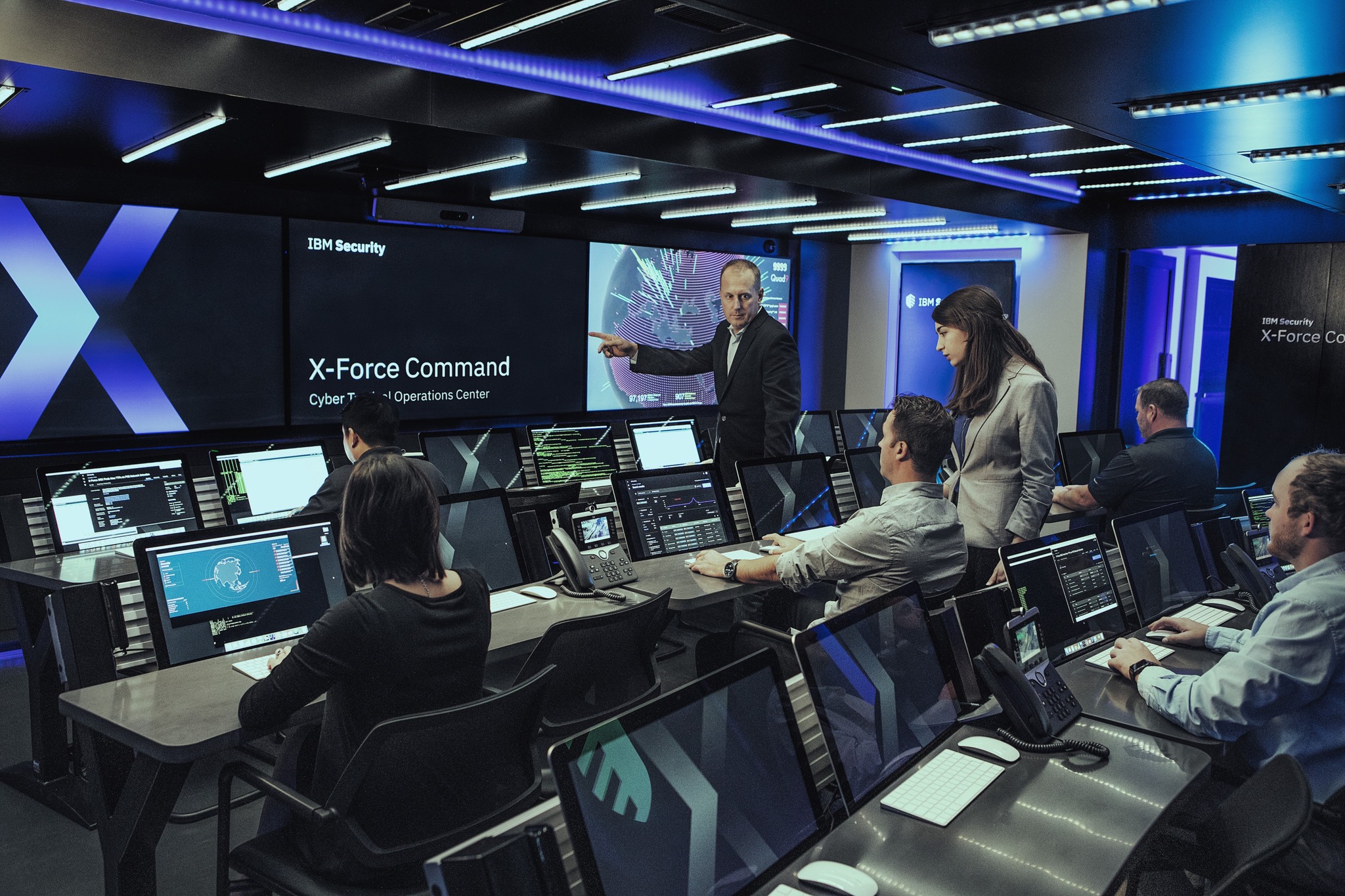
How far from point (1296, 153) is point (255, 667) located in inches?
214

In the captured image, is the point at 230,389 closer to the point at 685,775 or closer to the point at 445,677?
the point at 445,677

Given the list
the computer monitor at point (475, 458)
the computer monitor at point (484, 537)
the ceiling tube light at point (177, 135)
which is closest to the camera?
the computer monitor at point (484, 537)

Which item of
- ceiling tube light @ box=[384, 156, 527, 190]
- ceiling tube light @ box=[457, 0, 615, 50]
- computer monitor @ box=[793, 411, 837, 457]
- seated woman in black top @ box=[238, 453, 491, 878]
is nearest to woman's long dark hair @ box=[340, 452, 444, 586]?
seated woman in black top @ box=[238, 453, 491, 878]

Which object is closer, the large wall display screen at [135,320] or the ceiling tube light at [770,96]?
the ceiling tube light at [770,96]

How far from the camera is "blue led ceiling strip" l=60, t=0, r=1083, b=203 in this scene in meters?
4.01

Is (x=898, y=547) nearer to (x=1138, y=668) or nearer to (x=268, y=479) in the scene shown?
(x=1138, y=668)

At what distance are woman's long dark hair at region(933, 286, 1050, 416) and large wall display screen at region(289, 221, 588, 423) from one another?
5042 millimetres

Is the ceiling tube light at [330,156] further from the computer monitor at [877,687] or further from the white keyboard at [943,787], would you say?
the white keyboard at [943,787]

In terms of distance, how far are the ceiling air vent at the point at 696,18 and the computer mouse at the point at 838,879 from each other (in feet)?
10.8

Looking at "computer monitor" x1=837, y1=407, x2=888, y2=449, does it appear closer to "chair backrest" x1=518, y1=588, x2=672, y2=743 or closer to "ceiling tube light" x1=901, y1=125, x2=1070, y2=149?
"ceiling tube light" x1=901, y1=125, x2=1070, y2=149

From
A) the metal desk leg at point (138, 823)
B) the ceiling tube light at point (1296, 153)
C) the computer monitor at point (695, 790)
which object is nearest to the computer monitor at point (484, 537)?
the metal desk leg at point (138, 823)

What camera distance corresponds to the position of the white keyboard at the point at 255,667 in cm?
253

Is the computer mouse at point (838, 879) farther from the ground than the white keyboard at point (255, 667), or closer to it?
farther from the ground

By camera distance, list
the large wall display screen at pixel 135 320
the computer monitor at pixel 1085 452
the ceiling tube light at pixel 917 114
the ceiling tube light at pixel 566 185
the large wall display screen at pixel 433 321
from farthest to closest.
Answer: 1. the large wall display screen at pixel 433 321
2. the ceiling tube light at pixel 566 185
3. the computer monitor at pixel 1085 452
4. the large wall display screen at pixel 135 320
5. the ceiling tube light at pixel 917 114
